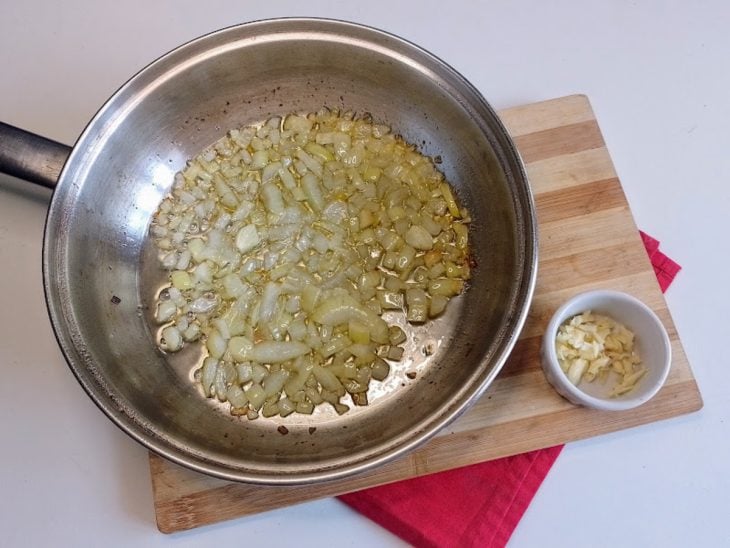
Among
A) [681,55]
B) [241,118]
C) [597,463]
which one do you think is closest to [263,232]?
[241,118]

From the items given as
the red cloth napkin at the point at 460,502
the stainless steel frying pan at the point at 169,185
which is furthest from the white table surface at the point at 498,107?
the stainless steel frying pan at the point at 169,185

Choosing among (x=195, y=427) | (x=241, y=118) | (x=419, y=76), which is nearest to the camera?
(x=195, y=427)

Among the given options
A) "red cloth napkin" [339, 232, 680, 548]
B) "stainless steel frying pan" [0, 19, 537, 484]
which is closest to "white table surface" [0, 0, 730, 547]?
"red cloth napkin" [339, 232, 680, 548]

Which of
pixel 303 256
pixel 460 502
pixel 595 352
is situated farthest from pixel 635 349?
pixel 303 256

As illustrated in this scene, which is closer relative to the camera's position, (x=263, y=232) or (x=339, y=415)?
(x=339, y=415)

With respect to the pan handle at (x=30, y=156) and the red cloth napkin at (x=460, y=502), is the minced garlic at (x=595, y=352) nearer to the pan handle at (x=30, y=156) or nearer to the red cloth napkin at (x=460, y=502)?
the red cloth napkin at (x=460, y=502)

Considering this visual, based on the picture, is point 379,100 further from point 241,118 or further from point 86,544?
point 86,544

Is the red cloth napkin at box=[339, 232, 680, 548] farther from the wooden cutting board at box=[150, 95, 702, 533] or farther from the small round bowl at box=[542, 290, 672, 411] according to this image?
the small round bowl at box=[542, 290, 672, 411]
